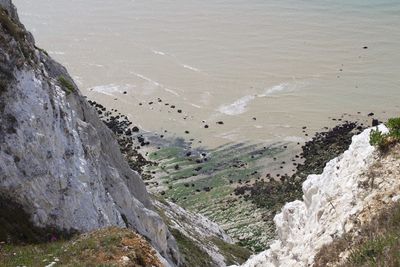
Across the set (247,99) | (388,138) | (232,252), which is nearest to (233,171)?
(247,99)

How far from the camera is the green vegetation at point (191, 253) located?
145 ft

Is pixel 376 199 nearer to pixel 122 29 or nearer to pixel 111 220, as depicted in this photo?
pixel 111 220

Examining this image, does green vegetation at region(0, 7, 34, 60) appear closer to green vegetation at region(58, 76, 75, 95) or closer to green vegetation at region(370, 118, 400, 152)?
green vegetation at region(58, 76, 75, 95)

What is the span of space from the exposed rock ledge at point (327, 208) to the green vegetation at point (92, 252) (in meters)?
5.32

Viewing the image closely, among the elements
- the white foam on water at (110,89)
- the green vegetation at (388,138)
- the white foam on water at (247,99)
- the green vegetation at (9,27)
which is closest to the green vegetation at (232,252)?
the green vegetation at (9,27)

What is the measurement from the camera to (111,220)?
27641mm

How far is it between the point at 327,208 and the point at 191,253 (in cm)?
2853

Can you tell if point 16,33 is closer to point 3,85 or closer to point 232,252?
point 3,85

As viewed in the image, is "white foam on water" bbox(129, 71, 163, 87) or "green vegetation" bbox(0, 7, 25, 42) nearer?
"green vegetation" bbox(0, 7, 25, 42)

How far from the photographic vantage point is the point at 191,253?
45781mm

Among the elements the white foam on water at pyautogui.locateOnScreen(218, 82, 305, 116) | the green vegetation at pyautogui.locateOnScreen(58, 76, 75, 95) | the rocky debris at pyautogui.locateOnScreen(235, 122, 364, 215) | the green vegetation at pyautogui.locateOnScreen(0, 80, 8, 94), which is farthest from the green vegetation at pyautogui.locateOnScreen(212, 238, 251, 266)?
the white foam on water at pyautogui.locateOnScreen(218, 82, 305, 116)

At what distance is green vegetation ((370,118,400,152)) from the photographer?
689 inches

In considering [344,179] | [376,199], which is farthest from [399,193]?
[344,179]

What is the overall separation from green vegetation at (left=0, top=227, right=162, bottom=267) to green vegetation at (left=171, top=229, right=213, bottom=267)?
83.3ft
